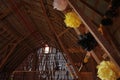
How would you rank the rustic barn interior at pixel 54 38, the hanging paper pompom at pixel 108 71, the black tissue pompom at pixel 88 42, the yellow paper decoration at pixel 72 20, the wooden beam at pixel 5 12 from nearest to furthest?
the hanging paper pompom at pixel 108 71, the rustic barn interior at pixel 54 38, the black tissue pompom at pixel 88 42, the yellow paper decoration at pixel 72 20, the wooden beam at pixel 5 12

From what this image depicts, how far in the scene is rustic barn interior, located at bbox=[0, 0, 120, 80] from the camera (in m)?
2.25

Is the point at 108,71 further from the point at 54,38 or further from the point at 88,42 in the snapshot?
the point at 54,38

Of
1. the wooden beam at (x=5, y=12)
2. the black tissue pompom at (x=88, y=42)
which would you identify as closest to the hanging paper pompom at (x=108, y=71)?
the black tissue pompom at (x=88, y=42)

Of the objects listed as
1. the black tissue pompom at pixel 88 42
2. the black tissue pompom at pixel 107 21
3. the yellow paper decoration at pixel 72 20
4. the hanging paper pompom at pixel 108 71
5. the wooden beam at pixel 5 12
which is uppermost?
the wooden beam at pixel 5 12

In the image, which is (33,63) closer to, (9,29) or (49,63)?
(49,63)

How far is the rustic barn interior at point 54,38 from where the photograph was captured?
Result: 7.37 ft

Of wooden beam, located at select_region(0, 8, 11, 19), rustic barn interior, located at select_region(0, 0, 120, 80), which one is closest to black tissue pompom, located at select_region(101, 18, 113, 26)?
rustic barn interior, located at select_region(0, 0, 120, 80)

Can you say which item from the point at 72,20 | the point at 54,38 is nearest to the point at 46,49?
the point at 54,38

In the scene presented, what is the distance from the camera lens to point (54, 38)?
6.90 m

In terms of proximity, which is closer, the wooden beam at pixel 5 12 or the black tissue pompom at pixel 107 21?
the black tissue pompom at pixel 107 21

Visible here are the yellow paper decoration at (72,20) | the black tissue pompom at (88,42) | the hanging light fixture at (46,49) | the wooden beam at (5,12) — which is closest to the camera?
the black tissue pompom at (88,42)

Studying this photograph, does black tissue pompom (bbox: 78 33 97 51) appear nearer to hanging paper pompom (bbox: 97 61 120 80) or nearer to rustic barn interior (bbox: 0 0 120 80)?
rustic barn interior (bbox: 0 0 120 80)

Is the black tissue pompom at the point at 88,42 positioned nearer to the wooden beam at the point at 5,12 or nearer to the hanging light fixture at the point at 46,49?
the wooden beam at the point at 5,12

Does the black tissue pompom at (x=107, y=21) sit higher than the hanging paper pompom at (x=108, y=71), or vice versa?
the black tissue pompom at (x=107, y=21)
